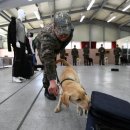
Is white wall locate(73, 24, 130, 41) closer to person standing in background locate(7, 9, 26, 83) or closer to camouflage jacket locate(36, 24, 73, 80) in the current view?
person standing in background locate(7, 9, 26, 83)

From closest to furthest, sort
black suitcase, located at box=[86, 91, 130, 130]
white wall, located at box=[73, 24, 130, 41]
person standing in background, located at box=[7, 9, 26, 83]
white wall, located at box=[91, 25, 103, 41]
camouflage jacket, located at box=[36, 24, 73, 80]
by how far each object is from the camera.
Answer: black suitcase, located at box=[86, 91, 130, 130], camouflage jacket, located at box=[36, 24, 73, 80], person standing in background, located at box=[7, 9, 26, 83], white wall, located at box=[73, 24, 130, 41], white wall, located at box=[91, 25, 103, 41]

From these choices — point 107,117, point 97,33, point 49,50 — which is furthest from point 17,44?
point 97,33

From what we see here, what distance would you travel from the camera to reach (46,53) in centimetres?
270

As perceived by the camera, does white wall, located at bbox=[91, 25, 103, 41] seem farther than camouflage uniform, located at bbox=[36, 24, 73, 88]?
Yes

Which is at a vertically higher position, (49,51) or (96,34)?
(96,34)

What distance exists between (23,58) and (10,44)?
1.57ft

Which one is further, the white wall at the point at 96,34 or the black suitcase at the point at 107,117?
the white wall at the point at 96,34

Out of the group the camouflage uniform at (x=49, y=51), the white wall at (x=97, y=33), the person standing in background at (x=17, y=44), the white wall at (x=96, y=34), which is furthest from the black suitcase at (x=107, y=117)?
the white wall at (x=96, y=34)

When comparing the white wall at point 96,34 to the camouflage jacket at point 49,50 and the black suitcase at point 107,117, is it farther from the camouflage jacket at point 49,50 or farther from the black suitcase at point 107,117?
the black suitcase at point 107,117

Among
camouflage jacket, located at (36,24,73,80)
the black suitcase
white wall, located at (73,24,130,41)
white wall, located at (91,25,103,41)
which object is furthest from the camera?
white wall, located at (91,25,103,41)

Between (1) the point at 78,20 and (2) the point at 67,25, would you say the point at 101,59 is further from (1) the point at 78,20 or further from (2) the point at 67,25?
(2) the point at 67,25

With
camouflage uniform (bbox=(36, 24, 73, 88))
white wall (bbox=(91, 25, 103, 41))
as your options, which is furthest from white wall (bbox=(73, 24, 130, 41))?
camouflage uniform (bbox=(36, 24, 73, 88))

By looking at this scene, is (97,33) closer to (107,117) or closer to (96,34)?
(96,34)

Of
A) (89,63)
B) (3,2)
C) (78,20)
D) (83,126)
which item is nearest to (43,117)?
(83,126)
